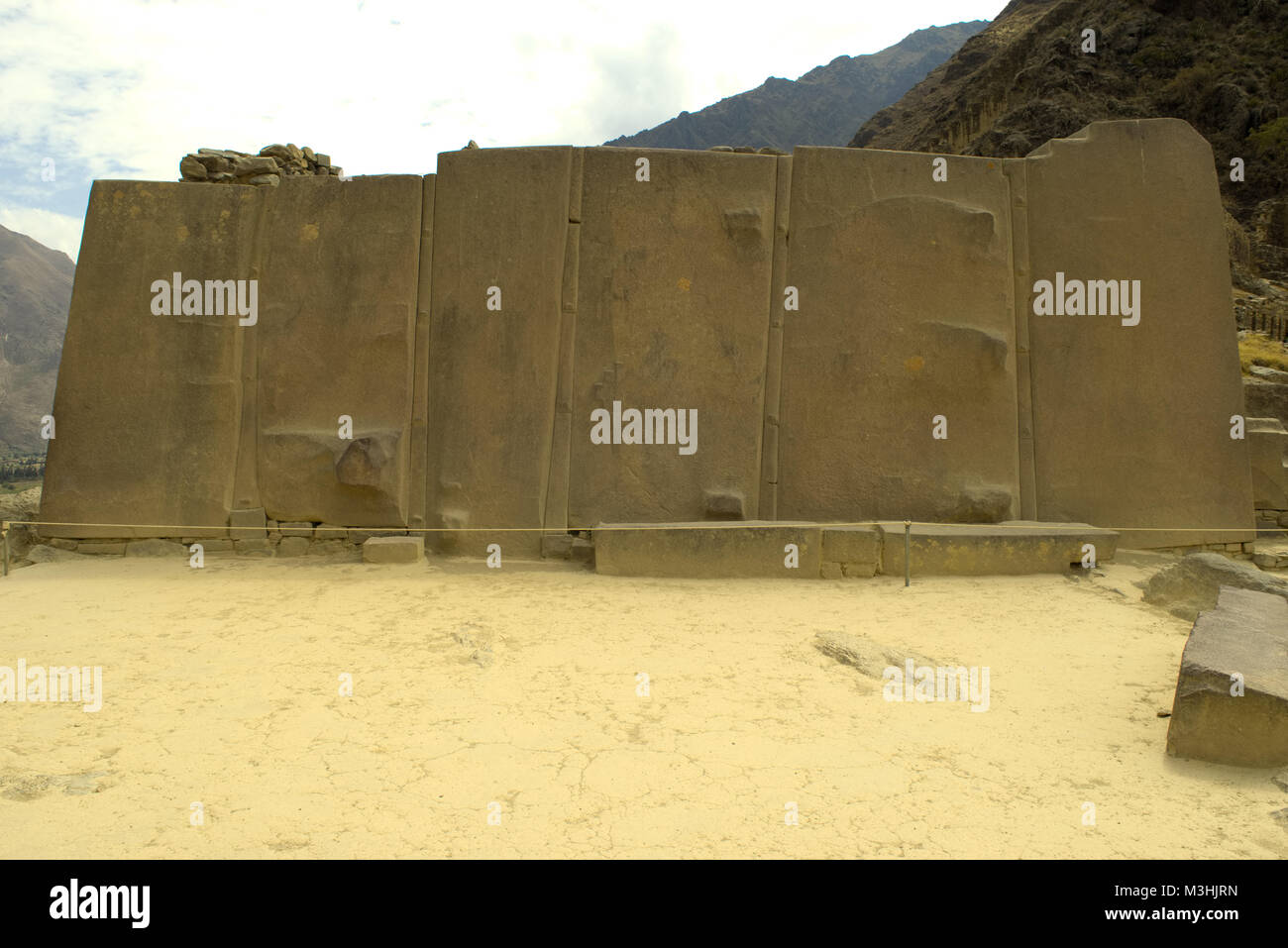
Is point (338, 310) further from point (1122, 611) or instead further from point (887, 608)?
point (1122, 611)

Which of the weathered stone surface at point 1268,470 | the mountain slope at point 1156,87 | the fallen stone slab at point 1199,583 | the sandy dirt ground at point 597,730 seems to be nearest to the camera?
the sandy dirt ground at point 597,730

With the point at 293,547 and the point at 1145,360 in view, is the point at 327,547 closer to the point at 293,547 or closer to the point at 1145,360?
the point at 293,547

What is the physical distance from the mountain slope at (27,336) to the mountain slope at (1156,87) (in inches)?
2249

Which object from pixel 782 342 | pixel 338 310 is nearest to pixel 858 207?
pixel 782 342

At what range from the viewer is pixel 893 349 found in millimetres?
6984

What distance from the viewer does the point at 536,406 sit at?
22.7 feet

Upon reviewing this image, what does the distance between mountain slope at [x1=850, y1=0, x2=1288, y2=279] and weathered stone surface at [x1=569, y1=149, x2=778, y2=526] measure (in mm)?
19049

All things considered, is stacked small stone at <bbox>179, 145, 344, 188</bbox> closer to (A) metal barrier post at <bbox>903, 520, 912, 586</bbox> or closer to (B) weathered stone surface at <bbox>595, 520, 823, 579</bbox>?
(B) weathered stone surface at <bbox>595, 520, 823, 579</bbox>

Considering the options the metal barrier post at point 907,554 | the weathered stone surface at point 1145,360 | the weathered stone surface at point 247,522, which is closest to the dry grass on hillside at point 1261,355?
the weathered stone surface at point 1145,360

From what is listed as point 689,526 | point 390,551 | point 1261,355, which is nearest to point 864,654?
point 689,526

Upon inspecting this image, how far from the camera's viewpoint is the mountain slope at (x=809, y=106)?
63406mm

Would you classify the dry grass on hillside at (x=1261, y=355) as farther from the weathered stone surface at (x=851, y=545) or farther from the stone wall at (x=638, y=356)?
the weathered stone surface at (x=851, y=545)

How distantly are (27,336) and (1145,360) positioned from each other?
84.2 m

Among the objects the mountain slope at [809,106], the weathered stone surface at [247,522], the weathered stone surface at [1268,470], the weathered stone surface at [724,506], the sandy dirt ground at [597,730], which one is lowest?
the sandy dirt ground at [597,730]
